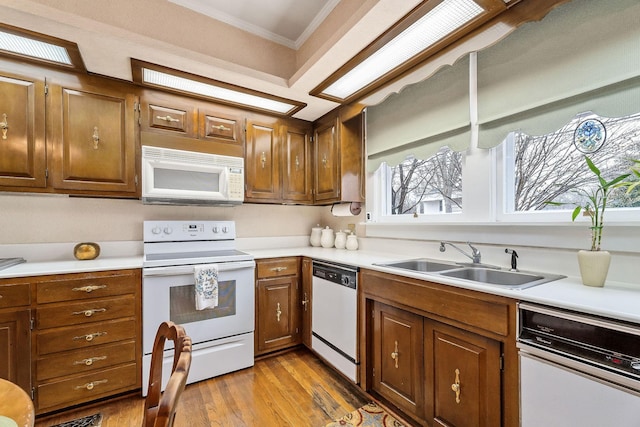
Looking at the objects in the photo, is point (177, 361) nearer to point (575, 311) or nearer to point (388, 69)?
point (575, 311)

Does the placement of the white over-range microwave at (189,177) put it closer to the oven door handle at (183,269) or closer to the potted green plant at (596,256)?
the oven door handle at (183,269)

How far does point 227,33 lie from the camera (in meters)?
2.10

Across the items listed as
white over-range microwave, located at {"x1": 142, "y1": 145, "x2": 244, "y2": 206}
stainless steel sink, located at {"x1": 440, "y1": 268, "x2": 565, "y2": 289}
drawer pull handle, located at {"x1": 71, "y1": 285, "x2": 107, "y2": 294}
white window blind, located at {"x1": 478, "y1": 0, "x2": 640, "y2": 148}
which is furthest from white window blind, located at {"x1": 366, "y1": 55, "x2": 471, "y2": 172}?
drawer pull handle, located at {"x1": 71, "y1": 285, "x2": 107, "y2": 294}

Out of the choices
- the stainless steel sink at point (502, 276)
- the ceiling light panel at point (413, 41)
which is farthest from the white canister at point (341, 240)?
the ceiling light panel at point (413, 41)

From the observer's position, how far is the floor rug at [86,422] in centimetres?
168

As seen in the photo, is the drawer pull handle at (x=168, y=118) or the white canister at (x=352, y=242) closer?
the drawer pull handle at (x=168, y=118)

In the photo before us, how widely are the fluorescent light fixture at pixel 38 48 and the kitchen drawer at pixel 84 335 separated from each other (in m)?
1.71

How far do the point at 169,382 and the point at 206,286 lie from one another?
163 cm

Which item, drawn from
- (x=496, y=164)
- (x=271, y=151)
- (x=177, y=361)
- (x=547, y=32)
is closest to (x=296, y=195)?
(x=271, y=151)

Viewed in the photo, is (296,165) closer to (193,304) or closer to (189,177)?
(189,177)

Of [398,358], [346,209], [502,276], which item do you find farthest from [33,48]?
[502,276]

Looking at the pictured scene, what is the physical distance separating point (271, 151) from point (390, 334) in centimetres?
195

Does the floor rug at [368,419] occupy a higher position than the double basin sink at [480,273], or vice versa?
the double basin sink at [480,273]

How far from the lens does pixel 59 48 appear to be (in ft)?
5.79
